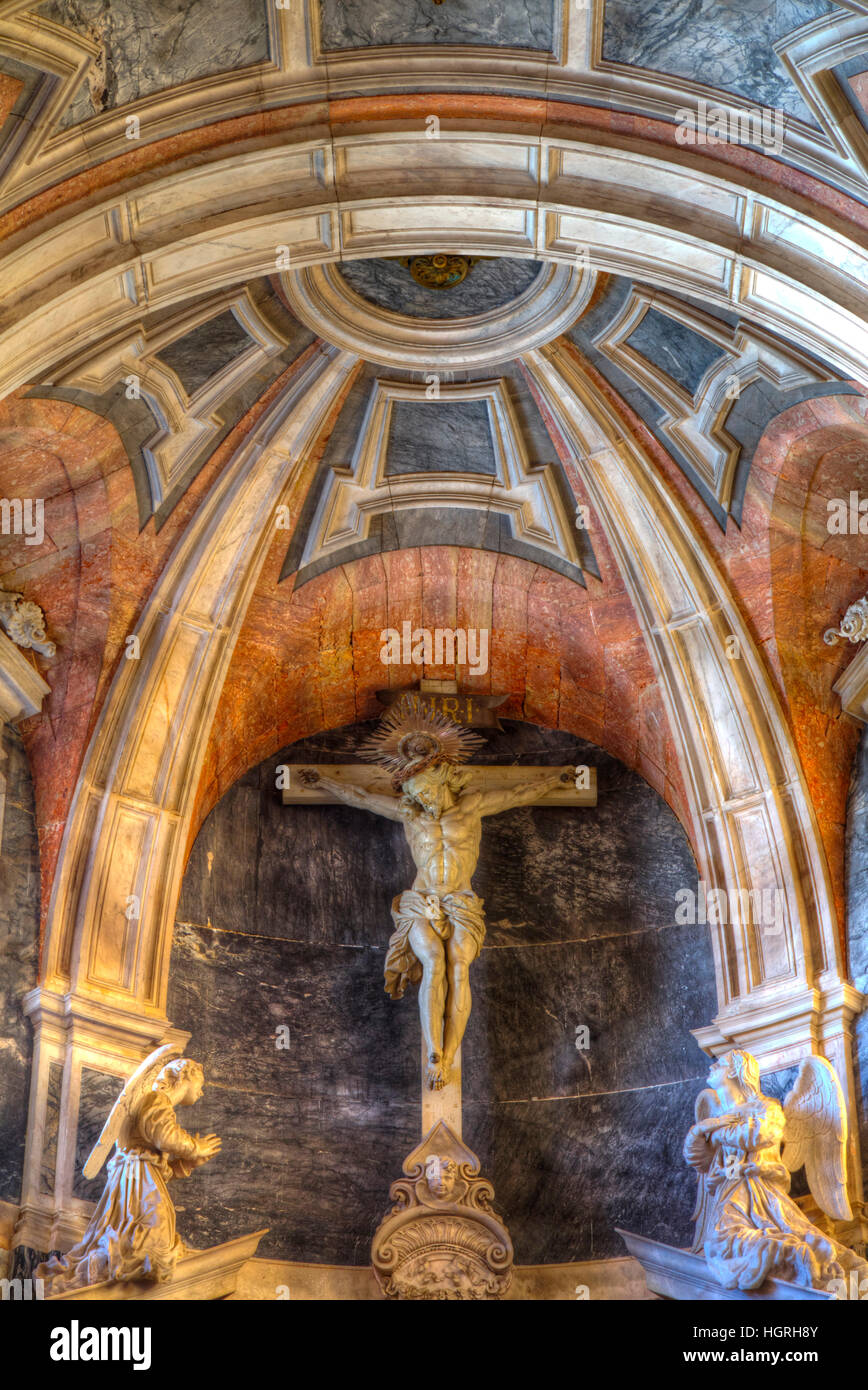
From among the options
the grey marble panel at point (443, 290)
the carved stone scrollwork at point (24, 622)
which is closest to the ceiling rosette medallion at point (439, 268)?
the grey marble panel at point (443, 290)

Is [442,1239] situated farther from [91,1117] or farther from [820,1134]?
[820,1134]

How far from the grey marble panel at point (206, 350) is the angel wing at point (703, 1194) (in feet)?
18.0

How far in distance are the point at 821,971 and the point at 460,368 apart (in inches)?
180

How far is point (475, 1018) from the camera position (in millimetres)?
13867

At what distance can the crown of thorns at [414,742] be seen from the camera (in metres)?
14.2

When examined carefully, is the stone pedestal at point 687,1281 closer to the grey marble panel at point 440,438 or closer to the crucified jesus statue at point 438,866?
the crucified jesus statue at point 438,866

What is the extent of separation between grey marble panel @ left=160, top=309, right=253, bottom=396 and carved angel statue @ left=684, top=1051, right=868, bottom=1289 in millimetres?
5406

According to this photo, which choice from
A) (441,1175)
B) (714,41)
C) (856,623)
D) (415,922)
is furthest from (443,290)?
(441,1175)

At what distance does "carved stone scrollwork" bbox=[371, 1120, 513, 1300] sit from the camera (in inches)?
483

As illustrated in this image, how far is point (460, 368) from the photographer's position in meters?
13.5

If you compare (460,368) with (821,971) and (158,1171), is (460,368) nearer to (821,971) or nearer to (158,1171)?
(821,971)

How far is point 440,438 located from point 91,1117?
201 inches
